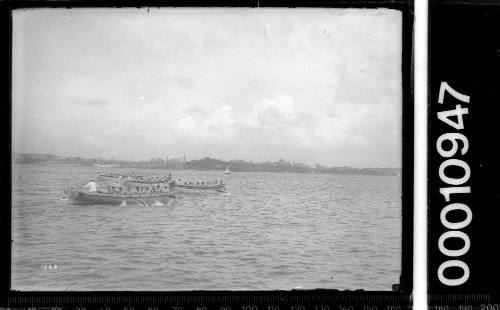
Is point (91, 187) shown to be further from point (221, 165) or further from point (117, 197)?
point (221, 165)

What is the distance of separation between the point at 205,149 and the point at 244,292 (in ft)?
1.89

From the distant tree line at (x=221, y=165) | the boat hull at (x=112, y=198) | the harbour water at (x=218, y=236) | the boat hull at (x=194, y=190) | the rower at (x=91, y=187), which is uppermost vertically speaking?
the distant tree line at (x=221, y=165)

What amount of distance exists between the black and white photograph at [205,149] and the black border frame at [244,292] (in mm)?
26

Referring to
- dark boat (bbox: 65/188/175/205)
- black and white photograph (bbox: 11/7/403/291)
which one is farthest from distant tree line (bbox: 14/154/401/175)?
dark boat (bbox: 65/188/175/205)

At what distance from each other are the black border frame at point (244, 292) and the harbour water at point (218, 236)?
0.03 m

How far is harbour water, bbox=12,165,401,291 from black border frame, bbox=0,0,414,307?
1.4 inches

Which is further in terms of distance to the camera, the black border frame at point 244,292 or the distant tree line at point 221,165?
the distant tree line at point 221,165

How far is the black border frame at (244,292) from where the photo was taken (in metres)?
1.44

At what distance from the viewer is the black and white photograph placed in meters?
1.52

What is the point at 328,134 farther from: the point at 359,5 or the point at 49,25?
the point at 49,25

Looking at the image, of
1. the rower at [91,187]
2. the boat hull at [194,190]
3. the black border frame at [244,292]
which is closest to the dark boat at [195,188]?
the boat hull at [194,190]

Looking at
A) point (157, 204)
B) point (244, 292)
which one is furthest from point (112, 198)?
point (244, 292)

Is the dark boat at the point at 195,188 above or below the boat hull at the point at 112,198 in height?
above

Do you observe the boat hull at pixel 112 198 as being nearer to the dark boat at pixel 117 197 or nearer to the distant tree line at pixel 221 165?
the dark boat at pixel 117 197
